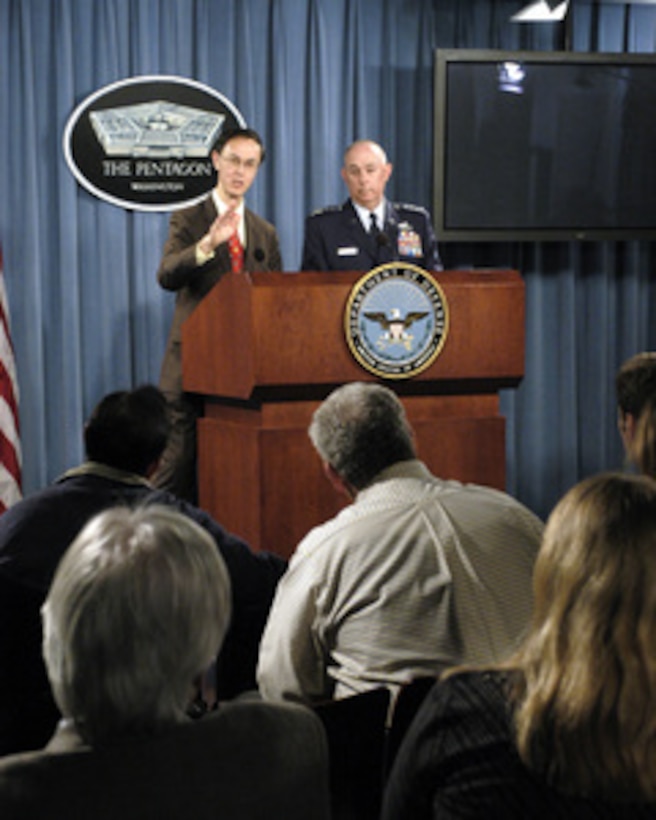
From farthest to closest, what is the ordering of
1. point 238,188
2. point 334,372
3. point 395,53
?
point 395,53
point 238,188
point 334,372

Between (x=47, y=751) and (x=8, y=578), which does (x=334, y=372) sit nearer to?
(x=8, y=578)

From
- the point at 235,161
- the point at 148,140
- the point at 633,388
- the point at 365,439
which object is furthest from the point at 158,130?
the point at 365,439

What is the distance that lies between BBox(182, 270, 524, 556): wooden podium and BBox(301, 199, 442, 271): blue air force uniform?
0.75 metres

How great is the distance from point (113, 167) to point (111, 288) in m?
0.58

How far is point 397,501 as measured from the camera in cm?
226

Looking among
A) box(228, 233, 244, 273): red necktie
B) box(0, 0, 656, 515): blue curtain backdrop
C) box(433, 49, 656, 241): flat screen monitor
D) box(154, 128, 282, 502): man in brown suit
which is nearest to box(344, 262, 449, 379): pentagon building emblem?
box(154, 128, 282, 502): man in brown suit

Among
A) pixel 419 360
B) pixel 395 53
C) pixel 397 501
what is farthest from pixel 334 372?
pixel 395 53

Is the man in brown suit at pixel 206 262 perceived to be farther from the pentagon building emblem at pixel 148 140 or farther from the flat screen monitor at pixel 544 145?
the flat screen monitor at pixel 544 145

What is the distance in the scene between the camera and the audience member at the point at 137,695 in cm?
119

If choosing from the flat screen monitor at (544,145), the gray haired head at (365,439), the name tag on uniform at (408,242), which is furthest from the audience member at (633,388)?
the flat screen monitor at (544,145)

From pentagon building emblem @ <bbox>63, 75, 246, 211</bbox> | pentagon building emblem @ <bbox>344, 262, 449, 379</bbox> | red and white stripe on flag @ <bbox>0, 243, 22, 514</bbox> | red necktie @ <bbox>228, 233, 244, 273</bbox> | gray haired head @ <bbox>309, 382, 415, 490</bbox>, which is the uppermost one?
pentagon building emblem @ <bbox>63, 75, 246, 211</bbox>

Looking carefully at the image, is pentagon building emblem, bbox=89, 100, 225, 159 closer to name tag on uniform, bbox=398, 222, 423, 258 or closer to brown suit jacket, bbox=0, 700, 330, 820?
name tag on uniform, bbox=398, 222, 423, 258

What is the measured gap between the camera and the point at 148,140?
5.97 metres

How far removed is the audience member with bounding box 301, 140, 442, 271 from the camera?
15.7ft
